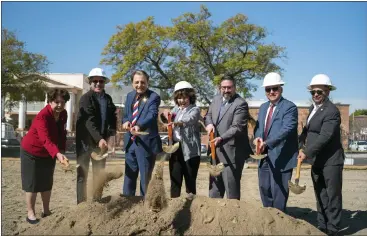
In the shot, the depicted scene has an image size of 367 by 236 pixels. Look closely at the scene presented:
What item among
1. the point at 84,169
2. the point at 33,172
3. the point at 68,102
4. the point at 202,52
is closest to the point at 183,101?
the point at 84,169

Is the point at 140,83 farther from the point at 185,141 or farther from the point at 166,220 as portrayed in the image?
the point at 166,220

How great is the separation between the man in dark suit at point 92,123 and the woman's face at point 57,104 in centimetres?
37

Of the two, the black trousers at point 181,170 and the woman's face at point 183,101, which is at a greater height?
the woman's face at point 183,101

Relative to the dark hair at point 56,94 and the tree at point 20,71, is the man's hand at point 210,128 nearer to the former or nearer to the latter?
the dark hair at point 56,94

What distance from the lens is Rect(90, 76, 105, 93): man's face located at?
5.32 m

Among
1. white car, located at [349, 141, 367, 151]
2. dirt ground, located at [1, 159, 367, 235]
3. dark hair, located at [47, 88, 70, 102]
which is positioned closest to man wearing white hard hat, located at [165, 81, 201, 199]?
dirt ground, located at [1, 159, 367, 235]

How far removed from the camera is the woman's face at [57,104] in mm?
4941

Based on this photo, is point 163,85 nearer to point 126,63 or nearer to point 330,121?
point 126,63

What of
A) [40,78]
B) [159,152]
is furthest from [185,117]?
[40,78]

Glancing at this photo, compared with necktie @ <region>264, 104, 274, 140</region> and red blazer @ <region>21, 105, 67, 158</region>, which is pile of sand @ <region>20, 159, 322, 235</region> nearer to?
red blazer @ <region>21, 105, 67, 158</region>

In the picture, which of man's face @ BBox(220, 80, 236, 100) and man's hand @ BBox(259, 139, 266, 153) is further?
man's face @ BBox(220, 80, 236, 100)

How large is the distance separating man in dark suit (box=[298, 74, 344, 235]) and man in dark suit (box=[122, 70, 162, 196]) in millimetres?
1862

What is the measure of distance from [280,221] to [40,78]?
20815 millimetres

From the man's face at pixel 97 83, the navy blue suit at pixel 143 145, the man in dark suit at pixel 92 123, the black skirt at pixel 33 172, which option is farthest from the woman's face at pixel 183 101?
the black skirt at pixel 33 172
